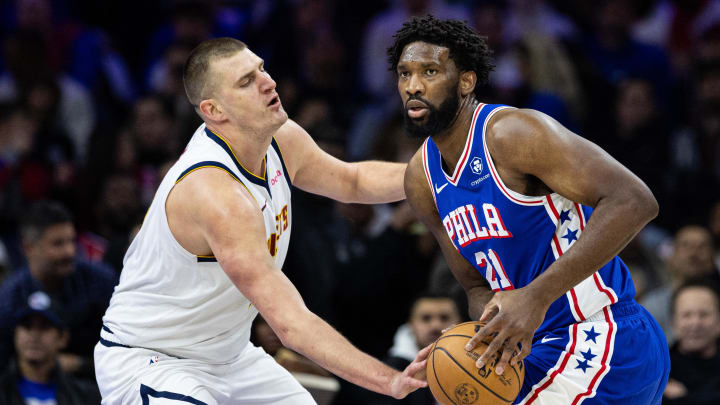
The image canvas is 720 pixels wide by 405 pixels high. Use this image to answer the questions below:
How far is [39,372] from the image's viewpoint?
6.58m

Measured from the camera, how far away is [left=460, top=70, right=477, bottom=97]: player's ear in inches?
174

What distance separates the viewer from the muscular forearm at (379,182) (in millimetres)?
5230

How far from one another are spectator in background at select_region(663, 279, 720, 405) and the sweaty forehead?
141 inches

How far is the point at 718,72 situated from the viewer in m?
9.47

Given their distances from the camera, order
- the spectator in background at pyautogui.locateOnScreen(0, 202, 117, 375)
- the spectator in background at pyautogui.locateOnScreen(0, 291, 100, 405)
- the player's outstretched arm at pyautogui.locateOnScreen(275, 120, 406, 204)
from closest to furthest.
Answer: the player's outstretched arm at pyautogui.locateOnScreen(275, 120, 406, 204) < the spectator in background at pyautogui.locateOnScreen(0, 291, 100, 405) < the spectator in background at pyautogui.locateOnScreen(0, 202, 117, 375)

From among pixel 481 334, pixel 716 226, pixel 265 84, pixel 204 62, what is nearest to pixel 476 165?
pixel 481 334

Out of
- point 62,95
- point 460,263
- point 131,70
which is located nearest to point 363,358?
point 460,263

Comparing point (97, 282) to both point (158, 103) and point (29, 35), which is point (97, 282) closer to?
point (158, 103)

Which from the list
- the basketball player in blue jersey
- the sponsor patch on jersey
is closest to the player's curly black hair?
the basketball player in blue jersey

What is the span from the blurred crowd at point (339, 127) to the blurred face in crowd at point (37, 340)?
0.02 meters

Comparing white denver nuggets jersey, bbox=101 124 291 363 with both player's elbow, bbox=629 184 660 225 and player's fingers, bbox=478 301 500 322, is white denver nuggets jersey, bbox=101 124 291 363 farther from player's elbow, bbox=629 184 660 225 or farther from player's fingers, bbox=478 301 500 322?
player's elbow, bbox=629 184 660 225

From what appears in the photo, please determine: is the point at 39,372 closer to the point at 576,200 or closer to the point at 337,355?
the point at 337,355

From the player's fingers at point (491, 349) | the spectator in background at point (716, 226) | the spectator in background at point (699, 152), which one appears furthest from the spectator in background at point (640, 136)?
the player's fingers at point (491, 349)

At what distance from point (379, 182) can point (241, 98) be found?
954 mm
